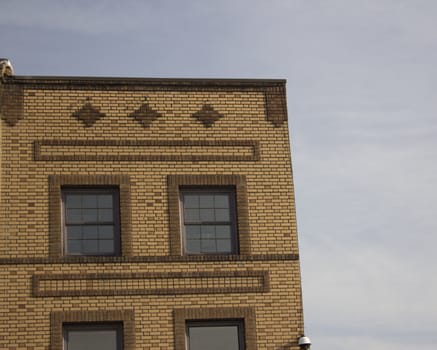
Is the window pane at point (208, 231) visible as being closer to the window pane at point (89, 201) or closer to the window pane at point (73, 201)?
the window pane at point (89, 201)

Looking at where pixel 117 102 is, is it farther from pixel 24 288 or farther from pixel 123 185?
pixel 24 288

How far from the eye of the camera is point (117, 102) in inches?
844

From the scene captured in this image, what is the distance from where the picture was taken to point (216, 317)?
2008 cm

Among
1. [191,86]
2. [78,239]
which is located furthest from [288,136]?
[78,239]

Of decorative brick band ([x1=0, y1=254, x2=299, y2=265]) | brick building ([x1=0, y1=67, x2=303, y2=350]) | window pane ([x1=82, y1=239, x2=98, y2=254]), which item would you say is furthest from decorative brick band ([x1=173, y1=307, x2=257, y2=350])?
window pane ([x1=82, y1=239, x2=98, y2=254])

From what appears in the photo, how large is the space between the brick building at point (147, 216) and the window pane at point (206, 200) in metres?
0.03

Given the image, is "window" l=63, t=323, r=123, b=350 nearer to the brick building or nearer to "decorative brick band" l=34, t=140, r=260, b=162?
the brick building

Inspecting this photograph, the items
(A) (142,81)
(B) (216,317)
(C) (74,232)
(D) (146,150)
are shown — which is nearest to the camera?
(B) (216,317)

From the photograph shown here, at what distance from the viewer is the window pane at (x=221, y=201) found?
2120cm

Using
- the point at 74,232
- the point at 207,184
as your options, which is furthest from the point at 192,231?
the point at 74,232


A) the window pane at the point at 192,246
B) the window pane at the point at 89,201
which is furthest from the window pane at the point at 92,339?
the window pane at the point at 89,201

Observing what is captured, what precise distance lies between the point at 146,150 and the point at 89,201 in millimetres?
1706

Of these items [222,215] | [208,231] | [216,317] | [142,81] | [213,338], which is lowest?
[213,338]

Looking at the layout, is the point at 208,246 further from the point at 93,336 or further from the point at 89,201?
the point at 93,336
